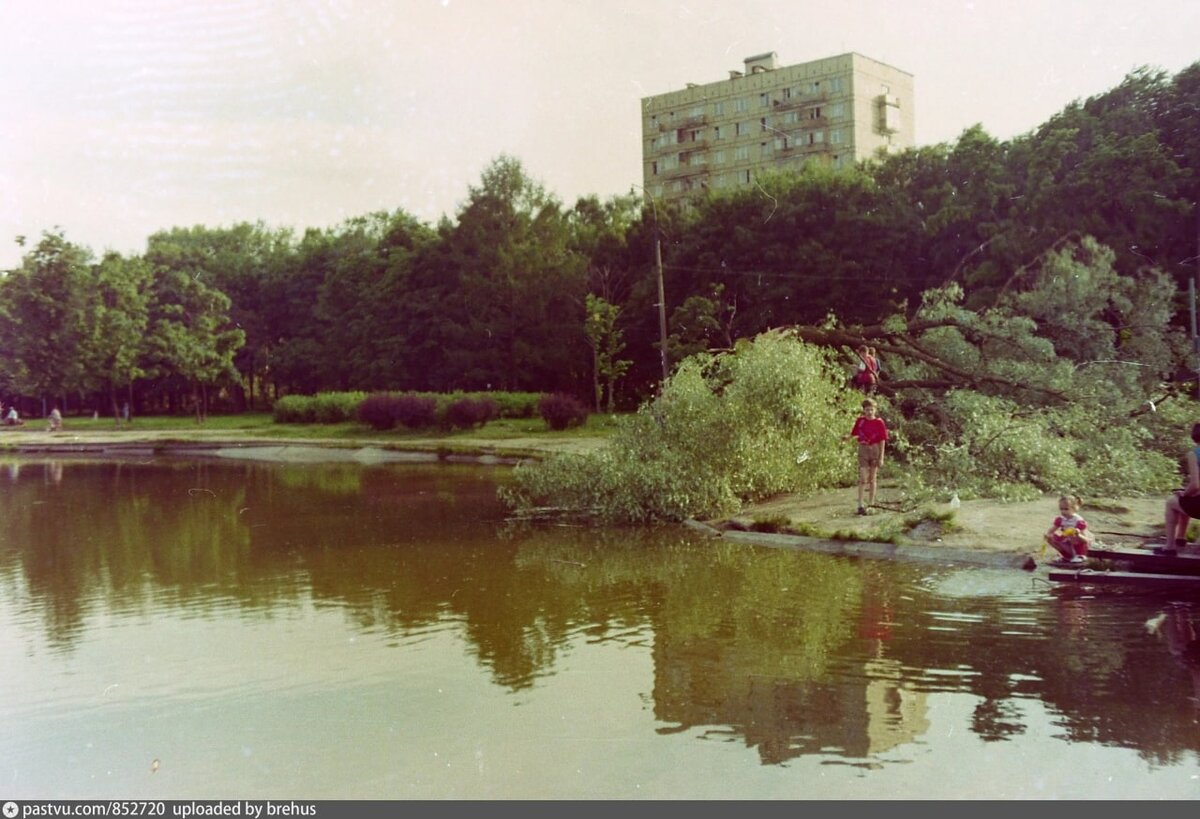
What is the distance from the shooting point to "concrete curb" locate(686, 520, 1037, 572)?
1277 cm

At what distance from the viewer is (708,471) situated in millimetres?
17906

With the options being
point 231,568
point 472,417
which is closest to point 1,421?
point 472,417

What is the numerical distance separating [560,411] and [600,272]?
1730cm

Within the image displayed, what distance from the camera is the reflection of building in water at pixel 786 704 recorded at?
22.4 ft

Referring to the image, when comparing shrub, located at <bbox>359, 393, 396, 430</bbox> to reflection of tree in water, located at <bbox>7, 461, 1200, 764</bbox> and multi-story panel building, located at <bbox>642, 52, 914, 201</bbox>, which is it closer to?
reflection of tree in water, located at <bbox>7, 461, 1200, 764</bbox>

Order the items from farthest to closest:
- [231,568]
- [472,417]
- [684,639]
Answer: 1. [472,417]
2. [231,568]
3. [684,639]

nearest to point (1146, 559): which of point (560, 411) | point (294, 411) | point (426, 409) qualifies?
point (560, 411)

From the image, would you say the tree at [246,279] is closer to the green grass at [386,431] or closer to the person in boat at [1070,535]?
the green grass at [386,431]

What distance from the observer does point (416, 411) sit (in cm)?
4284

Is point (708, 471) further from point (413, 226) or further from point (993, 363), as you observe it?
point (413, 226)

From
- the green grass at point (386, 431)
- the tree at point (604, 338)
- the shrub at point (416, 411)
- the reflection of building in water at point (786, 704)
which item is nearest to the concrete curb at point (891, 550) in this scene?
the reflection of building in water at point (786, 704)

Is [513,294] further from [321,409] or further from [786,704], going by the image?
[786,704]

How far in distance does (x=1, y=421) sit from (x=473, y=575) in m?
57.2

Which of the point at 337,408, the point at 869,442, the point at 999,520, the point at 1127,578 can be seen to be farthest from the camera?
the point at 337,408
